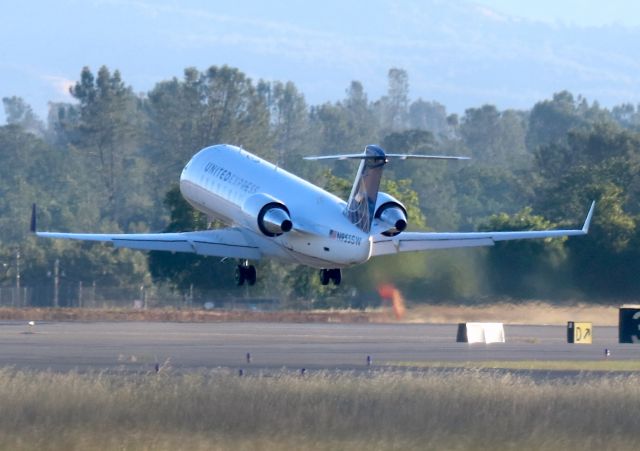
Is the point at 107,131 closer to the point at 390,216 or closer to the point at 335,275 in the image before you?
the point at 335,275

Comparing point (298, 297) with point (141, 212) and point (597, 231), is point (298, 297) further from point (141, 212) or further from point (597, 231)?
point (141, 212)

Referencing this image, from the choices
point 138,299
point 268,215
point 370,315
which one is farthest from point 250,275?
point 138,299

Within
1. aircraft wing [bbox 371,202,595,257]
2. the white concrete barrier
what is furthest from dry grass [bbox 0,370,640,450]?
the white concrete barrier

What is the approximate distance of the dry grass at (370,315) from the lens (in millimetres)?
59375

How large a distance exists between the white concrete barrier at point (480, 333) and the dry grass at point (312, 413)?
22.9 metres

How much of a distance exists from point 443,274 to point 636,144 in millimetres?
78041

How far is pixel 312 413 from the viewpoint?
1240 inches

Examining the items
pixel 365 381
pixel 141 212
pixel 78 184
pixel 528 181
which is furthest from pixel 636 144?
pixel 365 381

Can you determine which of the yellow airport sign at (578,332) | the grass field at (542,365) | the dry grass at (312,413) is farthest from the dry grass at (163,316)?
the dry grass at (312,413)

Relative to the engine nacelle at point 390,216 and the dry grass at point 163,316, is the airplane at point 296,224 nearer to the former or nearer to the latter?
the engine nacelle at point 390,216

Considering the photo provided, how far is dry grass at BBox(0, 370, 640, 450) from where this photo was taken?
93.2 ft

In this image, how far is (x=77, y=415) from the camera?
101 feet

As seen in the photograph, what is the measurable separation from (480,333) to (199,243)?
1494cm

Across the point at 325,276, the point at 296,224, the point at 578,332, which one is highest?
the point at 296,224
